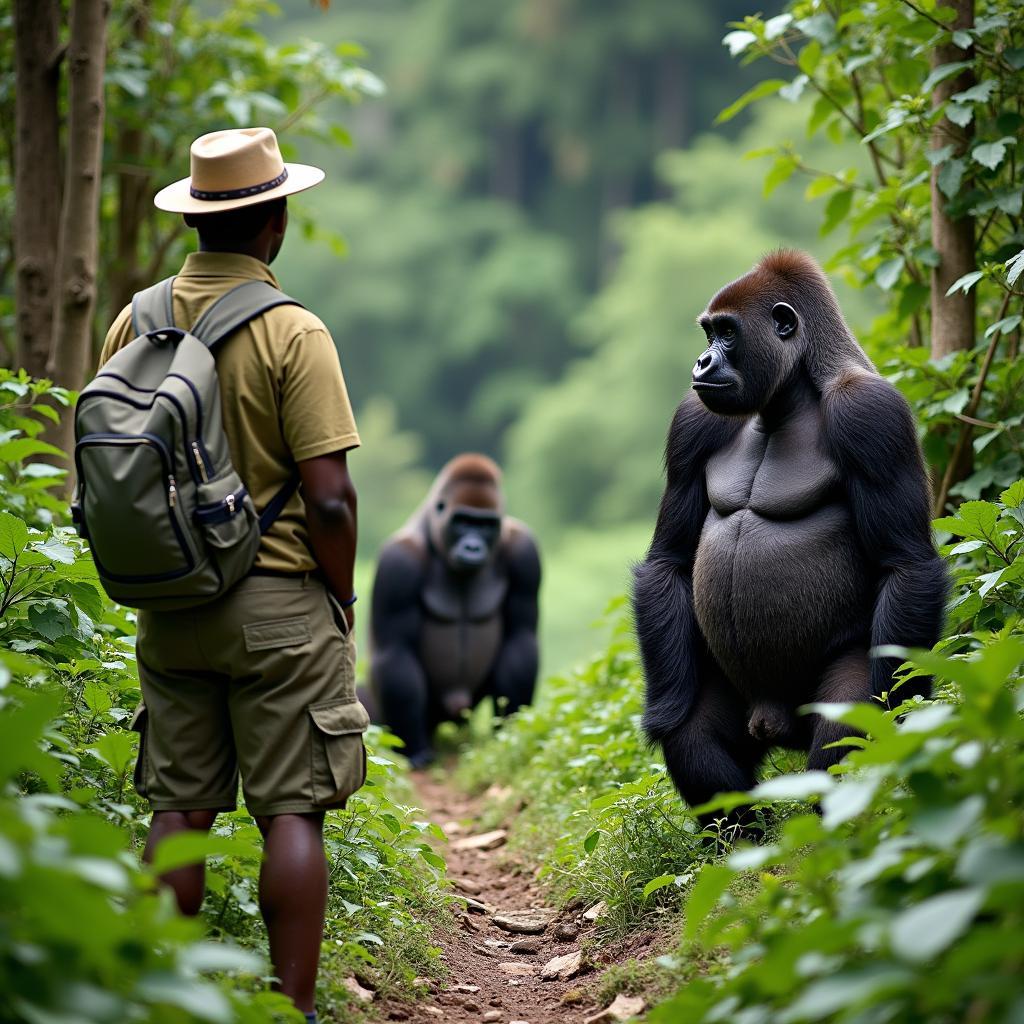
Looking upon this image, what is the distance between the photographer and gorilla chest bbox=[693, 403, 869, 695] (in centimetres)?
341

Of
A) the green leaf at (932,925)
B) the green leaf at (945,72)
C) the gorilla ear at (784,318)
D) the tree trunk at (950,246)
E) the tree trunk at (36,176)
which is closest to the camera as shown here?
the green leaf at (932,925)

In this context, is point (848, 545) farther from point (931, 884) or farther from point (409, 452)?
point (409, 452)

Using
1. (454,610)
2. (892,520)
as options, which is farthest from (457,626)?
(892,520)

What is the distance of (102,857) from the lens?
1.70 meters

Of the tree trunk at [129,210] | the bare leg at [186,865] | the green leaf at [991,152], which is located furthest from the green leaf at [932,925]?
the tree trunk at [129,210]

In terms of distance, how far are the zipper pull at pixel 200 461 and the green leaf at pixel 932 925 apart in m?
1.39

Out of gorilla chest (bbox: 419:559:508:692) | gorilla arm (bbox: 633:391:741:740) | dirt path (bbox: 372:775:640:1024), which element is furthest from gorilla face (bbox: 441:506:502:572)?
gorilla arm (bbox: 633:391:741:740)

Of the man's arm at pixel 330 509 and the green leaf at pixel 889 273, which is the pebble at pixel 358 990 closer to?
the man's arm at pixel 330 509

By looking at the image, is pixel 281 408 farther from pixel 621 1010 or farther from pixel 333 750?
pixel 621 1010

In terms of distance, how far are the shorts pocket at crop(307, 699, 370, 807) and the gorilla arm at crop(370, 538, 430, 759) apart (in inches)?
169

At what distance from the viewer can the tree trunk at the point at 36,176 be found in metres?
4.83

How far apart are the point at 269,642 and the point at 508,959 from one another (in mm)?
1422

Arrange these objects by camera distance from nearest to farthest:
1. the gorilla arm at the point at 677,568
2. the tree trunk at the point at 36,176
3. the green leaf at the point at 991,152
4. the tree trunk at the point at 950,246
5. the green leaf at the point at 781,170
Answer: the gorilla arm at the point at 677,568
the green leaf at the point at 991,152
the tree trunk at the point at 950,246
the tree trunk at the point at 36,176
the green leaf at the point at 781,170

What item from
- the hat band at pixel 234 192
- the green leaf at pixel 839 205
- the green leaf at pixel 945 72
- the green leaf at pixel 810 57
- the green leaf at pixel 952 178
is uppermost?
the green leaf at pixel 810 57
